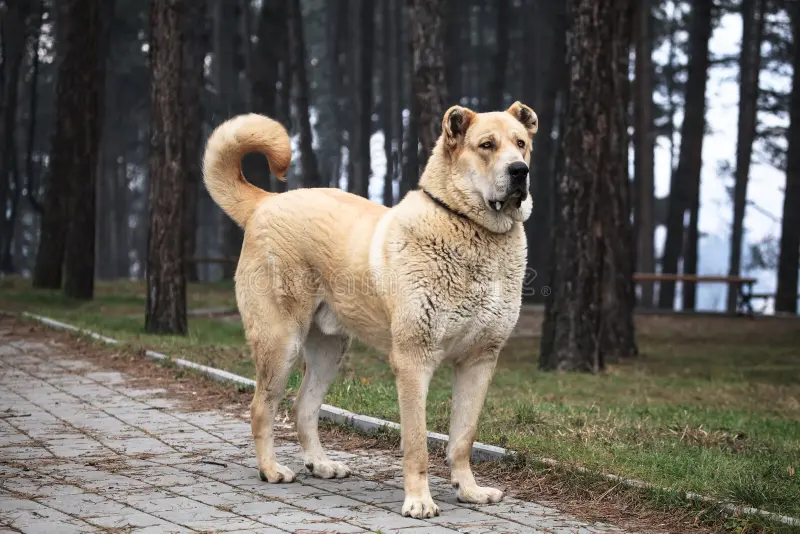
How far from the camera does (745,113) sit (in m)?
40.2

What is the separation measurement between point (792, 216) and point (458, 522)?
25.5m

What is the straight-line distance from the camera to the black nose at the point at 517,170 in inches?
225

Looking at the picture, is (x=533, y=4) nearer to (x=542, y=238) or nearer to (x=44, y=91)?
(x=542, y=238)

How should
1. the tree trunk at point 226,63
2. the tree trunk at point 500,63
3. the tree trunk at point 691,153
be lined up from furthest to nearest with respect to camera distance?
the tree trunk at point 226,63, the tree trunk at point 500,63, the tree trunk at point 691,153

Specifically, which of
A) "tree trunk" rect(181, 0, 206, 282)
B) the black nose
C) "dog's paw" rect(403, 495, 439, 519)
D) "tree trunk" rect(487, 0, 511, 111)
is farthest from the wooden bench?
"dog's paw" rect(403, 495, 439, 519)

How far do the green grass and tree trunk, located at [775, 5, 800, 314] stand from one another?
7039 millimetres

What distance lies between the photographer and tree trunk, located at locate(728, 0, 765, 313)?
3778cm

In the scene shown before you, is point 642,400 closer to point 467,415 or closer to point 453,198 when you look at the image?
point 467,415

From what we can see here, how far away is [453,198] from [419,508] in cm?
178

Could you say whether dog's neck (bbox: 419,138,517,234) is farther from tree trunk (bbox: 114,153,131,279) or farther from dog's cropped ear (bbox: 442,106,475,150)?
tree trunk (bbox: 114,153,131,279)

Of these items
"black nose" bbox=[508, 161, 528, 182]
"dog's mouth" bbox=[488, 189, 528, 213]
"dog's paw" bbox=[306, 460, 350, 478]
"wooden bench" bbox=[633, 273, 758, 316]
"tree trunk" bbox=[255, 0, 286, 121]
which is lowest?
"dog's paw" bbox=[306, 460, 350, 478]

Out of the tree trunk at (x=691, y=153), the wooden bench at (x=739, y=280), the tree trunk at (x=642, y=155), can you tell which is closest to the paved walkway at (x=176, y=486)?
the wooden bench at (x=739, y=280)

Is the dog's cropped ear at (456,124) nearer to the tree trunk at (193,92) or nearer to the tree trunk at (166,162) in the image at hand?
the tree trunk at (166,162)

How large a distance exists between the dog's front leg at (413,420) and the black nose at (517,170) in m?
1.17
